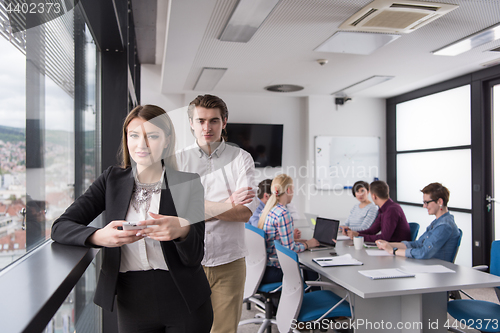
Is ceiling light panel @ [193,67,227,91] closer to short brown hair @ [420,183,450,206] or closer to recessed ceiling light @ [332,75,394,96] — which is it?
recessed ceiling light @ [332,75,394,96]

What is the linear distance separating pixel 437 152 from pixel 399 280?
161 inches

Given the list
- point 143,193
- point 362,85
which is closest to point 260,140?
point 362,85

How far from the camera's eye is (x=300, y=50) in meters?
3.83

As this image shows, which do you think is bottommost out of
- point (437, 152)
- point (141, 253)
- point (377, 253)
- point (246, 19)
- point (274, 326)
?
point (274, 326)

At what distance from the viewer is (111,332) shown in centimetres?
197


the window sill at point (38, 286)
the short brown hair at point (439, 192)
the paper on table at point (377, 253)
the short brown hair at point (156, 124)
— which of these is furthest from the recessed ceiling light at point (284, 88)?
the window sill at point (38, 286)

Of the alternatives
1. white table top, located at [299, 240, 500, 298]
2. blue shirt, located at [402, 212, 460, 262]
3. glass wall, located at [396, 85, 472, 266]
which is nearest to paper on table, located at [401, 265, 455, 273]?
white table top, located at [299, 240, 500, 298]

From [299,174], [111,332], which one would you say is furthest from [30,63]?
[299,174]

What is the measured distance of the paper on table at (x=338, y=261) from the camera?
260 cm

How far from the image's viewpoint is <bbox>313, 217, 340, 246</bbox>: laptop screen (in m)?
3.23

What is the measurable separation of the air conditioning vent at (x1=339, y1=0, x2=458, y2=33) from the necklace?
2.36 meters

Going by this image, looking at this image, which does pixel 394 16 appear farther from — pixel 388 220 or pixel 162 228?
pixel 162 228

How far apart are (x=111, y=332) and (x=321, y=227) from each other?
2095 mm

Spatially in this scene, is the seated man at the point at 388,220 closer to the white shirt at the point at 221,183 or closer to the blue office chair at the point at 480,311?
the blue office chair at the point at 480,311
